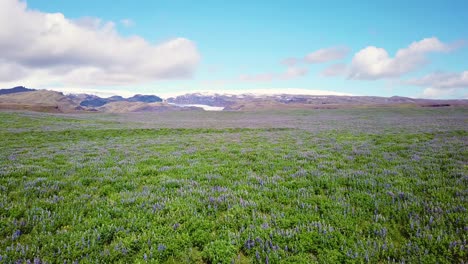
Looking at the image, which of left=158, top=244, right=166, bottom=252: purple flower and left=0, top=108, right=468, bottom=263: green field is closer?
left=0, top=108, right=468, bottom=263: green field

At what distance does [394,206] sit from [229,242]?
4.98 metres

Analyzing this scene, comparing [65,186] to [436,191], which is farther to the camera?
[65,186]

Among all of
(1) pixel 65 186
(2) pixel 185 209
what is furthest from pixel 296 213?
(1) pixel 65 186

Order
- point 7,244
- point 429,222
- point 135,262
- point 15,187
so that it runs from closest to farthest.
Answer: point 135,262, point 7,244, point 429,222, point 15,187

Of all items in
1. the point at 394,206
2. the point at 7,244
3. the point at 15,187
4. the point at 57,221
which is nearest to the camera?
the point at 7,244

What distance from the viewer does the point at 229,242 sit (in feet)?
16.9

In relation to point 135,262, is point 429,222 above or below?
above

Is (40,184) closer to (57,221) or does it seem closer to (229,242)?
(57,221)

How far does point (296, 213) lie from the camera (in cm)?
639

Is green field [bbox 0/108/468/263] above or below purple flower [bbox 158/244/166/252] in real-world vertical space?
above

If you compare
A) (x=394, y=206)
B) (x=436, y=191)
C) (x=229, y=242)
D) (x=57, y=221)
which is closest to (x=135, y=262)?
(x=229, y=242)

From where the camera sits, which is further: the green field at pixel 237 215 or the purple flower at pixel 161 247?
the purple flower at pixel 161 247

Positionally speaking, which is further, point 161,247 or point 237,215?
point 237,215

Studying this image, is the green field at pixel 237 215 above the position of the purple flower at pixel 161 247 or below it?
above
